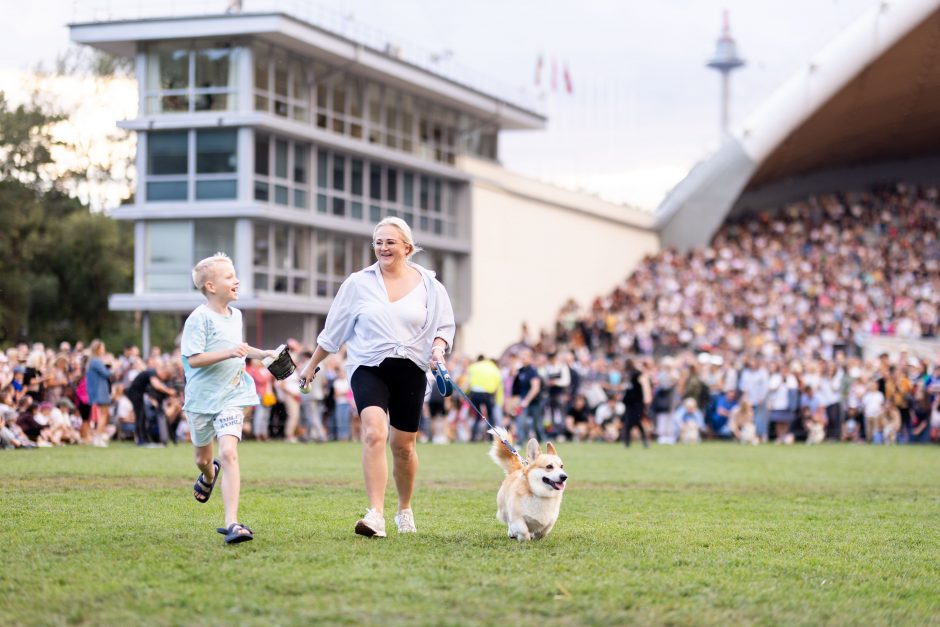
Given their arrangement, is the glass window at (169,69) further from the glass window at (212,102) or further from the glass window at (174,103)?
the glass window at (212,102)

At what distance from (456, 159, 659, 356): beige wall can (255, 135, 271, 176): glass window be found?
10.0m

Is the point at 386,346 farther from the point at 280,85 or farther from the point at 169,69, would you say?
the point at 280,85

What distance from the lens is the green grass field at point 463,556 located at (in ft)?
18.9

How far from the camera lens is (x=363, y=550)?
24.6ft

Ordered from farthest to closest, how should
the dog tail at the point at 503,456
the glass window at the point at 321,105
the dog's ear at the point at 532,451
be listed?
the glass window at the point at 321,105, the dog tail at the point at 503,456, the dog's ear at the point at 532,451

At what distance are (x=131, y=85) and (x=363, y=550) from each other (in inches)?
1709

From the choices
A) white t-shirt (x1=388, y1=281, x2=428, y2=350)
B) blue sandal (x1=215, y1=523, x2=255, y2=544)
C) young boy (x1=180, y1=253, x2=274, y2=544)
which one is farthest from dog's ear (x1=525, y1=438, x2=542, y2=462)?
blue sandal (x1=215, y1=523, x2=255, y2=544)

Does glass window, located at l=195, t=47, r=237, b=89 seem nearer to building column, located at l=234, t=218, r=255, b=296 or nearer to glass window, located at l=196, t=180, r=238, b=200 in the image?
glass window, located at l=196, t=180, r=238, b=200

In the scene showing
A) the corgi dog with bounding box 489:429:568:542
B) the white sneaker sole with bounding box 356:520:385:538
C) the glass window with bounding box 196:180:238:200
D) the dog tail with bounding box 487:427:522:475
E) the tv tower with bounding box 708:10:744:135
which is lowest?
the white sneaker sole with bounding box 356:520:385:538

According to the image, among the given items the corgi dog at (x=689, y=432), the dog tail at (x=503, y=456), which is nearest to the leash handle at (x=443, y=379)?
the dog tail at (x=503, y=456)

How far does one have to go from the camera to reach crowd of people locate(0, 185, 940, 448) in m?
22.1

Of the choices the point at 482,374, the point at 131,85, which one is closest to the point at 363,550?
the point at 482,374

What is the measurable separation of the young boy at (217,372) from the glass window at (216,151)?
95.1ft

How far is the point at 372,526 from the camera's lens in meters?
8.06
